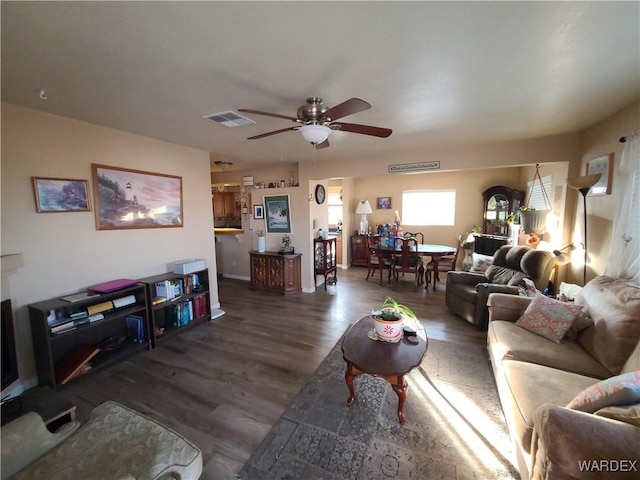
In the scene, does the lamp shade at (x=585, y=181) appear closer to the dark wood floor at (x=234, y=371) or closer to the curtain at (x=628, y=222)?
the curtain at (x=628, y=222)

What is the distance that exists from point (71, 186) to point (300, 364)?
2748mm

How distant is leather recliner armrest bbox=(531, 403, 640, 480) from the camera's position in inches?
36.2

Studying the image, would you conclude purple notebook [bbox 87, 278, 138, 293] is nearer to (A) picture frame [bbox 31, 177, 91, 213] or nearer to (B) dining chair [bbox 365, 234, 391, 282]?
(A) picture frame [bbox 31, 177, 91, 213]

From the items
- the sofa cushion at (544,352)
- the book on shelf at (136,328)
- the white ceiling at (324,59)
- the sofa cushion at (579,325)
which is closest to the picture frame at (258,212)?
the white ceiling at (324,59)

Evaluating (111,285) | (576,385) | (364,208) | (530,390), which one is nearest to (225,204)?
(364,208)

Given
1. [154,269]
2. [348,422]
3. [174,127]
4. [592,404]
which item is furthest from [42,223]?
[592,404]

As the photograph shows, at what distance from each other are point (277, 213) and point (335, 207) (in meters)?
2.49

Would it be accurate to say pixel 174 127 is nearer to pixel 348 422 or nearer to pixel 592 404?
pixel 348 422

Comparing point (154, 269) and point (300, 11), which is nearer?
point (300, 11)

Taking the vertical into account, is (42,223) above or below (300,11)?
below

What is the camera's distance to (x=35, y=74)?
161cm

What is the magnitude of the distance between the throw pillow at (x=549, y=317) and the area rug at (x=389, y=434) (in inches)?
23.1

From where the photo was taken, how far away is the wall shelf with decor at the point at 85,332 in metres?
2.08

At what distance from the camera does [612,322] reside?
169 cm
